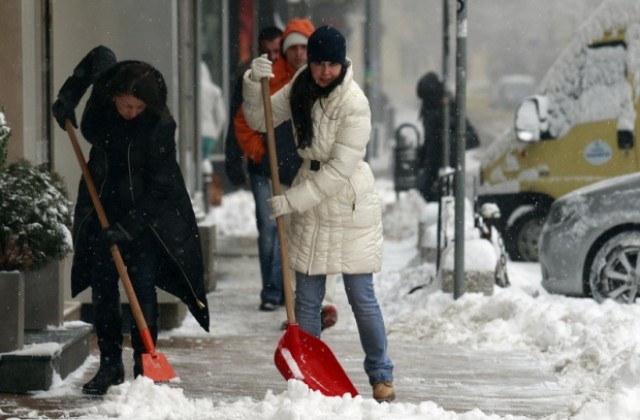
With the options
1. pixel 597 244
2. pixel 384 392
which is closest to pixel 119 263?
pixel 384 392

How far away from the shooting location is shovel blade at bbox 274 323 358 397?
7176mm

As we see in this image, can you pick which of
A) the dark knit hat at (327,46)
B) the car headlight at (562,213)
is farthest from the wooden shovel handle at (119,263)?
the car headlight at (562,213)

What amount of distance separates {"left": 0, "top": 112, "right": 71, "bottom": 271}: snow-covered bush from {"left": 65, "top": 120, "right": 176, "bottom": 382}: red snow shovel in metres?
0.52

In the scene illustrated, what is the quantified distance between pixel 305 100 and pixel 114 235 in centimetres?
111

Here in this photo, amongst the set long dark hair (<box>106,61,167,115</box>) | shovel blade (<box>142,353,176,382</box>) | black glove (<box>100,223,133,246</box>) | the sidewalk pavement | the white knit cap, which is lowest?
the sidewalk pavement

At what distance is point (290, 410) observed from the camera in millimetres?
6523

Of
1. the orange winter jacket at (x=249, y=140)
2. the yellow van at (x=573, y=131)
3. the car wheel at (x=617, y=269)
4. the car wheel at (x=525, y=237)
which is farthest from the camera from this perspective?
the car wheel at (x=525, y=237)

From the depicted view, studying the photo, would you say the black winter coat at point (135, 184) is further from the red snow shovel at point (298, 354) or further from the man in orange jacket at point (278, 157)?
the man in orange jacket at point (278, 157)

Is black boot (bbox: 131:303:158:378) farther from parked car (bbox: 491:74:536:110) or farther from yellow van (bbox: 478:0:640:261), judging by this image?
parked car (bbox: 491:74:536:110)

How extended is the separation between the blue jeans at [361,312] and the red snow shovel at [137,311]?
0.70 metres

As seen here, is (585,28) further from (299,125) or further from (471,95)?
(471,95)

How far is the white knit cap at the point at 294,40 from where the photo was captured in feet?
32.3

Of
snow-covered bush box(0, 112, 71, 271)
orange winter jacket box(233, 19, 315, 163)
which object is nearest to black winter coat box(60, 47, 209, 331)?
snow-covered bush box(0, 112, 71, 271)

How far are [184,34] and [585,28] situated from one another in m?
4.16
